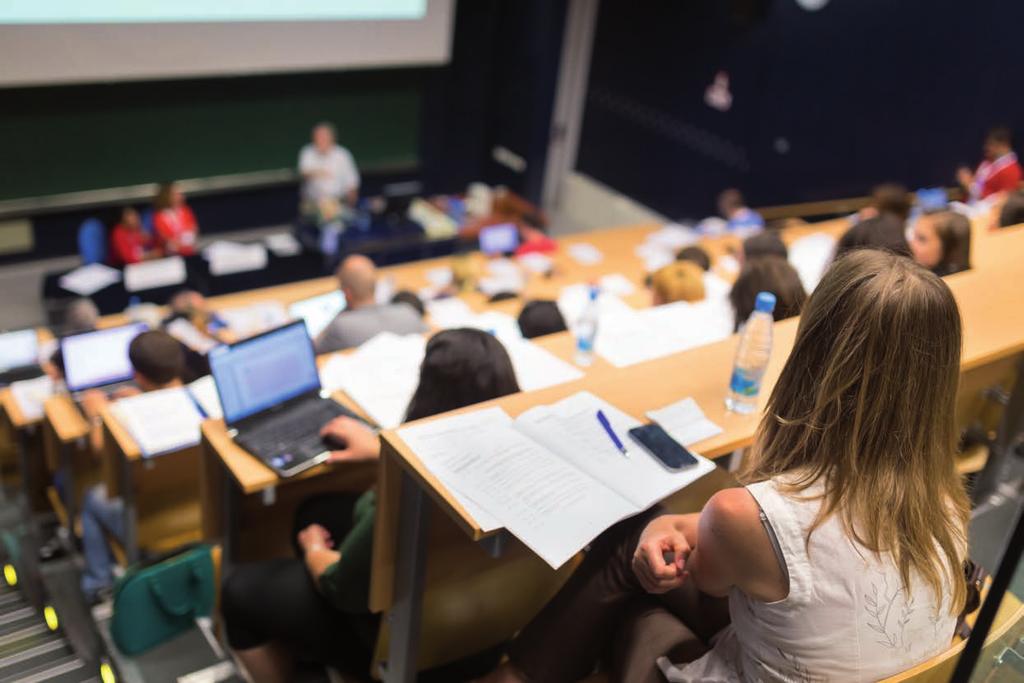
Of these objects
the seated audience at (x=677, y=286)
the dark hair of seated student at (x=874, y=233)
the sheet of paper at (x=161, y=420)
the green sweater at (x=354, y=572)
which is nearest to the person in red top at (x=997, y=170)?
the dark hair of seated student at (x=874, y=233)

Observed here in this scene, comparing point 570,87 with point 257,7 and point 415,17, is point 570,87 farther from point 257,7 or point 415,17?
point 257,7

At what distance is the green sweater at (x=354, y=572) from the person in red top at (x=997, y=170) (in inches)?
205

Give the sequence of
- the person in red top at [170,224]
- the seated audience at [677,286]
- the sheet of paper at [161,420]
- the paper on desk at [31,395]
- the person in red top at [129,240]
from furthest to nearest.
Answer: the person in red top at [170,224], the person in red top at [129,240], the paper on desk at [31,395], the seated audience at [677,286], the sheet of paper at [161,420]

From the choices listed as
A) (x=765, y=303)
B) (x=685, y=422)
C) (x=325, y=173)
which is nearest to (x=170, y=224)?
(x=325, y=173)

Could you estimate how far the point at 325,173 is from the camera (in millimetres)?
7953

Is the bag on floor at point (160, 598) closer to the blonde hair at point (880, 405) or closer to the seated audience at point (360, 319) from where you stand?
the seated audience at point (360, 319)

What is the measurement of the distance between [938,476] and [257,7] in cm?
733

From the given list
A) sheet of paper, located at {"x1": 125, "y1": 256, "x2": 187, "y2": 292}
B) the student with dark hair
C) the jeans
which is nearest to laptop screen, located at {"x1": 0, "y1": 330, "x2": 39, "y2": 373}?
sheet of paper, located at {"x1": 125, "y1": 256, "x2": 187, "y2": 292}

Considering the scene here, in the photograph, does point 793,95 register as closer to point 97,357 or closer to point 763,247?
point 763,247

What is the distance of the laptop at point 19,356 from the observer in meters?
5.00

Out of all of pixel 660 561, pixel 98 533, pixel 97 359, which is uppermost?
pixel 660 561

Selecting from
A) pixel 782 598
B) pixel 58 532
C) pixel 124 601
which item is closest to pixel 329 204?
pixel 58 532

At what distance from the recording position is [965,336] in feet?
7.80

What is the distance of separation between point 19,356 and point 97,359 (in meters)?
0.88
